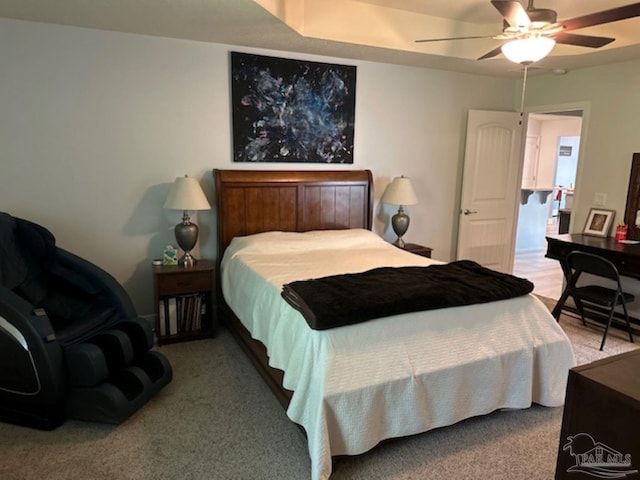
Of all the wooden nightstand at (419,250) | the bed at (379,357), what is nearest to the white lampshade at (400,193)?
the wooden nightstand at (419,250)

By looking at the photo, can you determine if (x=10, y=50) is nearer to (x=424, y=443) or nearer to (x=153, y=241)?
(x=153, y=241)

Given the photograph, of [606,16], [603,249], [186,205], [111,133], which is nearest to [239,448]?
[186,205]

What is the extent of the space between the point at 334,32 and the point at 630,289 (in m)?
3.47

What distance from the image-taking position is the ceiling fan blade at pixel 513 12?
2.22 metres

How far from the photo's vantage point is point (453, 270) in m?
2.86

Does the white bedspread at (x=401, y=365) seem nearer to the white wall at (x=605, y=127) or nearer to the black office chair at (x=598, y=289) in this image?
the black office chair at (x=598, y=289)

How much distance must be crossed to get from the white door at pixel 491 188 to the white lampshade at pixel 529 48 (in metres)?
2.22

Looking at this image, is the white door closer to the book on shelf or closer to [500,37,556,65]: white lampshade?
[500,37,556,65]: white lampshade

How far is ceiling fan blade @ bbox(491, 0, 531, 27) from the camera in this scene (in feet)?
7.30

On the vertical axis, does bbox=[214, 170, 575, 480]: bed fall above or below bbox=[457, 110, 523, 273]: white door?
below

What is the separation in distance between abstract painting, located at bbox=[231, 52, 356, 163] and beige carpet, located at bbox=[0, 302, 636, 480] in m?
2.17

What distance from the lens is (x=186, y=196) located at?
3.41m

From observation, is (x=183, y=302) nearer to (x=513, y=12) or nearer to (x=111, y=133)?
(x=111, y=133)

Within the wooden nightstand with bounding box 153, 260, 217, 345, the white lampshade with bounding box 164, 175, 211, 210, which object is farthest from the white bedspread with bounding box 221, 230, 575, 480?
the white lampshade with bounding box 164, 175, 211, 210
